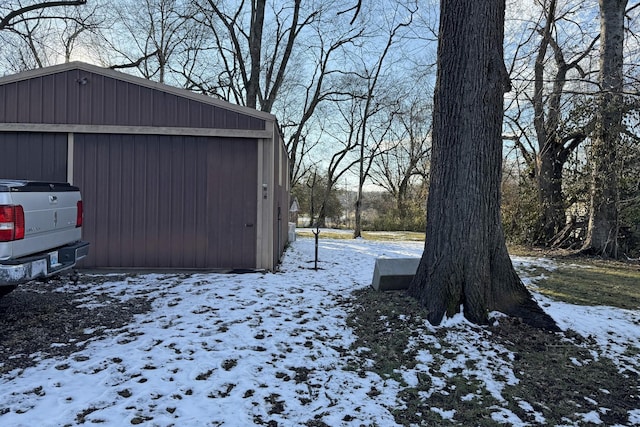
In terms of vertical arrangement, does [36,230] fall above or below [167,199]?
below

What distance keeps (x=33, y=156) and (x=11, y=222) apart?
13.1ft

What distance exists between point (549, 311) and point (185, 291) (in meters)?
4.51

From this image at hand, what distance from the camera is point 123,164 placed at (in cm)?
670

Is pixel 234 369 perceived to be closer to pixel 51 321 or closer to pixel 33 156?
pixel 51 321

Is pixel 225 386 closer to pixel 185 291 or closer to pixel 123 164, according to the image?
pixel 185 291

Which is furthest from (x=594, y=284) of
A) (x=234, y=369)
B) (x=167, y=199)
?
(x=167, y=199)

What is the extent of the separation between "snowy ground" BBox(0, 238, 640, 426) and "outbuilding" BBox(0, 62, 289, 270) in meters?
1.55

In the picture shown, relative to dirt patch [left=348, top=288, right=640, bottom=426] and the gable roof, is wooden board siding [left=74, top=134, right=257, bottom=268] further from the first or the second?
dirt patch [left=348, top=288, right=640, bottom=426]

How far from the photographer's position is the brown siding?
648 cm

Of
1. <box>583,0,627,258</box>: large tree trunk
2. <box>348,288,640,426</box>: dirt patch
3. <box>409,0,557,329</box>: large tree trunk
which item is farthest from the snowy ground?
<box>583,0,627,258</box>: large tree trunk

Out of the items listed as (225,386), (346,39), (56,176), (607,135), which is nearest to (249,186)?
(56,176)

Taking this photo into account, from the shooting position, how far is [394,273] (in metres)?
5.16

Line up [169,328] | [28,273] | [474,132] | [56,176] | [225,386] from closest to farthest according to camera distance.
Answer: [225,386] → [28,273] → [169,328] → [474,132] → [56,176]

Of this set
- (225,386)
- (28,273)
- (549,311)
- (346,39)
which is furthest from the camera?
(346,39)
